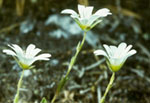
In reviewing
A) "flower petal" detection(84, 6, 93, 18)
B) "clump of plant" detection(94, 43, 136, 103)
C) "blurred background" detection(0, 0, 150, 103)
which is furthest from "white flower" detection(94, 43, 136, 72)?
"blurred background" detection(0, 0, 150, 103)

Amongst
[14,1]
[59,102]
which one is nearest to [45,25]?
[14,1]

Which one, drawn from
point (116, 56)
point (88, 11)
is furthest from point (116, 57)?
point (88, 11)

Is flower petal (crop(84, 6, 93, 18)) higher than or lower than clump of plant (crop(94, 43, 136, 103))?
higher

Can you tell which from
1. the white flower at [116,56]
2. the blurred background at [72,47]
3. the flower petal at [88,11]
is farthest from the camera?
the blurred background at [72,47]

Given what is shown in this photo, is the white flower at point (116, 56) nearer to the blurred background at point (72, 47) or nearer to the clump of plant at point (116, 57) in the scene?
the clump of plant at point (116, 57)

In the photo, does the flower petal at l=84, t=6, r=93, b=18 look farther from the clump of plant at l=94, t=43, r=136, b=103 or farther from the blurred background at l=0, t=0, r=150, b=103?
the blurred background at l=0, t=0, r=150, b=103

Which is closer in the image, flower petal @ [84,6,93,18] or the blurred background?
flower petal @ [84,6,93,18]

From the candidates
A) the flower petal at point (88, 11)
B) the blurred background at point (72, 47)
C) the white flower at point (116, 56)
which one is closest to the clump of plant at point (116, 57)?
the white flower at point (116, 56)

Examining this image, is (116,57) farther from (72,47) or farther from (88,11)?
(72,47)

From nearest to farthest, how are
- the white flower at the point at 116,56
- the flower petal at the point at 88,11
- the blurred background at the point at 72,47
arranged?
1. the white flower at the point at 116,56
2. the flower petal at the point at 88,11
3. the blurred background at the point at 72,47
